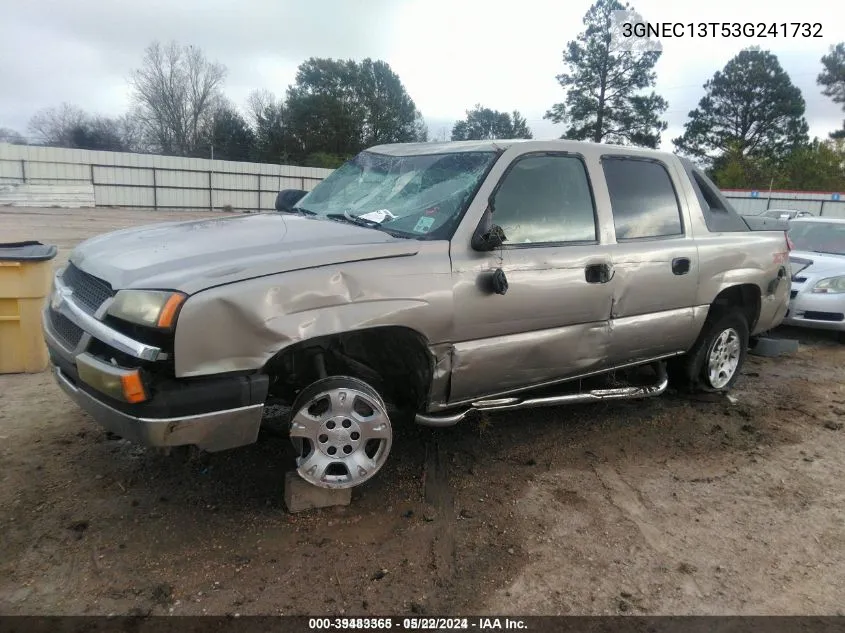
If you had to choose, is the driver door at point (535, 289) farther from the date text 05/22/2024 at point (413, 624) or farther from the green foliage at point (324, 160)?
the green foliage at point (324, 160)

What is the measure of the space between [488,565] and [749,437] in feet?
8.59

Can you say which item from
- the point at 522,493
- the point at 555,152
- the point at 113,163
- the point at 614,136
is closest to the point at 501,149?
the point at 555,152

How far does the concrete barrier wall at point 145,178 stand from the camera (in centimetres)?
2828

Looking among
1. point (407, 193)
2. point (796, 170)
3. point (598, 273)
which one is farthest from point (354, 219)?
point (796, 170)

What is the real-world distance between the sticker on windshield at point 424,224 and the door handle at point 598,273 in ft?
3.34

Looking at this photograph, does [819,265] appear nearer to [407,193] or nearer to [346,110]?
[407,193]

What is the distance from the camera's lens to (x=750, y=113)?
5006cm

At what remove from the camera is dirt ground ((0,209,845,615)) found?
8.61 feet

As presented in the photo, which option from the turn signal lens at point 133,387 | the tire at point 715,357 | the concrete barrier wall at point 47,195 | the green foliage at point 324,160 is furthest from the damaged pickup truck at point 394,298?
the green foliage at point 324,160

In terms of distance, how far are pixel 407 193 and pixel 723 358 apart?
3.05 metres

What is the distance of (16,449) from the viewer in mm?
3719

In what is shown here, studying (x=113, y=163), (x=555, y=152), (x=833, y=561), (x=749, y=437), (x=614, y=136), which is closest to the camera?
(x=833, y=561)

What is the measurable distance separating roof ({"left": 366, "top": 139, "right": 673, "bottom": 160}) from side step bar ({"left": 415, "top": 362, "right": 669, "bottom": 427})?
1.46 metres

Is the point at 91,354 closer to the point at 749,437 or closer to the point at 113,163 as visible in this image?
the point at 749,437
